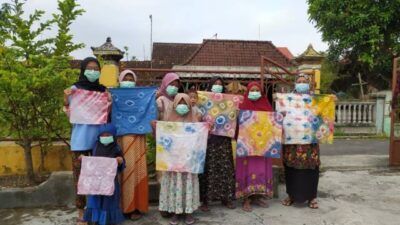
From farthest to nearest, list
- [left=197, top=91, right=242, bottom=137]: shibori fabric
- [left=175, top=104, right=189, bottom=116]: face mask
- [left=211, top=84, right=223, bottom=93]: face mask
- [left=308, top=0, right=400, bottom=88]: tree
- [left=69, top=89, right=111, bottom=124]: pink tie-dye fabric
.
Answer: [left=308, top=0, right=400, bottom=88]: tree < [left=211, top=84, right=223, bottom=93]: face mask < [left=197, top=91, right=242, bottom=137]: shibori fabric < [left=175, top=104, right=189, bottom=116]: face mask < [left=69, top=89, right=111, bottom=124]: pink tie-dye fabric

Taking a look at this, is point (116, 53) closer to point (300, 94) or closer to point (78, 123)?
point (78, 123)

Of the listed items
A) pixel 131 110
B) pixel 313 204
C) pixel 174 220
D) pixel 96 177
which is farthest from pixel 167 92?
pixel 313 204

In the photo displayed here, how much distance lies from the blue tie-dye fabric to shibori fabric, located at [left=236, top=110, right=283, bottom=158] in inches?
44.5

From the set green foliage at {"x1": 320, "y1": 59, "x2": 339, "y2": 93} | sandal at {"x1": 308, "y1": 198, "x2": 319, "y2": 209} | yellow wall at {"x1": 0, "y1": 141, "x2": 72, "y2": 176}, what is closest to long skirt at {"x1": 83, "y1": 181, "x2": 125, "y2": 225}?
yellow wall at {"x1": 0, "y1": 141, "x2": 72, "y2": 176}

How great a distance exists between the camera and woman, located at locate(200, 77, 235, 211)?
4.55m

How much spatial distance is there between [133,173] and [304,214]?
210 centimetres

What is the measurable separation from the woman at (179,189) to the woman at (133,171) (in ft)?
0.87

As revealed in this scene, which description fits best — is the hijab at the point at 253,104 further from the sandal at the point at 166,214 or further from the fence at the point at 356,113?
the fence at the point at 356,113

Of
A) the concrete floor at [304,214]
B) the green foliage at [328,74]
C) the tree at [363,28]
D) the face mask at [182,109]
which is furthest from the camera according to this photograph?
the green foliage at [328,74]

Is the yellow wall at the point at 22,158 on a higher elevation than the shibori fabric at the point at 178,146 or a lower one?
lower

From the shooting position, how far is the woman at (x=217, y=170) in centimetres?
455

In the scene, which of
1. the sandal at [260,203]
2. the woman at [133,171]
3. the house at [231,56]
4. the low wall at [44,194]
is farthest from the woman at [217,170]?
the house at [231,56]

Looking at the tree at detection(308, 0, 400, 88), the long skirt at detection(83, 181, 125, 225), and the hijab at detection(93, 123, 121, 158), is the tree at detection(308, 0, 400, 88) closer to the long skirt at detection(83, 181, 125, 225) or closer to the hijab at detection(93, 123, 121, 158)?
the hijab at detection(93, 123, 121, 158)

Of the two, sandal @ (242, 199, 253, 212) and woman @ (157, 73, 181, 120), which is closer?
woman @ (157, 73, 181, 120)
